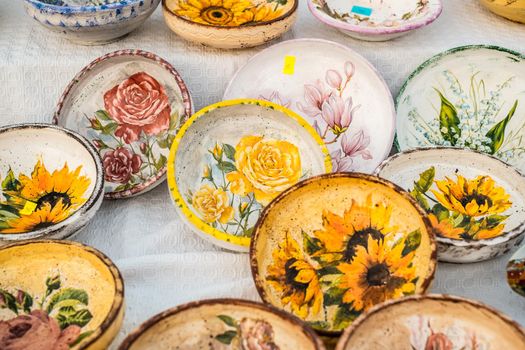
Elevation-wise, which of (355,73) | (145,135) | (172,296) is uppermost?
(355,73)

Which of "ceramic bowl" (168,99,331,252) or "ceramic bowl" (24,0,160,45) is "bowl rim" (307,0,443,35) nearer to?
"ceramic bowl" (168,99,331,252)

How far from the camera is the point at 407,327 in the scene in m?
0.95

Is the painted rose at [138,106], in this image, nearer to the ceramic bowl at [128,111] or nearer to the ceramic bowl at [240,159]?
the ceramic bowl at [128,111]

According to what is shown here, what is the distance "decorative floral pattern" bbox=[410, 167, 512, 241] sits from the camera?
1310mm

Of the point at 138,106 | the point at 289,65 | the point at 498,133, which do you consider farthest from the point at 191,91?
the point at 498,133

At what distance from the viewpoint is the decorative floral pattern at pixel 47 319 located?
106 cm

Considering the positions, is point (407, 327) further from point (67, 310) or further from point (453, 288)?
point (67, 310)

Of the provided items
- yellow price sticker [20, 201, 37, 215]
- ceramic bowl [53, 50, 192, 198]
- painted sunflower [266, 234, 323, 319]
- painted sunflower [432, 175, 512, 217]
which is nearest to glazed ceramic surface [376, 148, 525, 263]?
painted sunflower [432, 175, 512, 217]

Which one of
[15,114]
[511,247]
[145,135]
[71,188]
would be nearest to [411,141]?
[511,247]

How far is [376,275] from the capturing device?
3.76 ft

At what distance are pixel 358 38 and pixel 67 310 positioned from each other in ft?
3.09

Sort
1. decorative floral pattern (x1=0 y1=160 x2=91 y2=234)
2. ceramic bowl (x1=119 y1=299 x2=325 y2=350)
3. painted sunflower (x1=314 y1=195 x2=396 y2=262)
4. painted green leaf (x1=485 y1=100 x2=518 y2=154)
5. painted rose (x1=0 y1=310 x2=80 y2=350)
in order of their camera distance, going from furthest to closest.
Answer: painted green leaf (x1=485 y1=100 x2=518 y2=154) < decorative floral pattern (x1=0 y1=160 x2=91 y2=234) < painted sunflower (x1=314 y1=195 x2=396 y2=262) < painted rose (x1=0 y1=310 x2=80 y2=350) < ceramic bowl (x1=119 y1=299 x2=325 y2=350)

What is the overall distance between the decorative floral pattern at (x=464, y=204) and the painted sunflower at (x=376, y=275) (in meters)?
0.18

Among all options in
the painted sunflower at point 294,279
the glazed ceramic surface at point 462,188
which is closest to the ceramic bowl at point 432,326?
the painted sunflower at point 294,279
